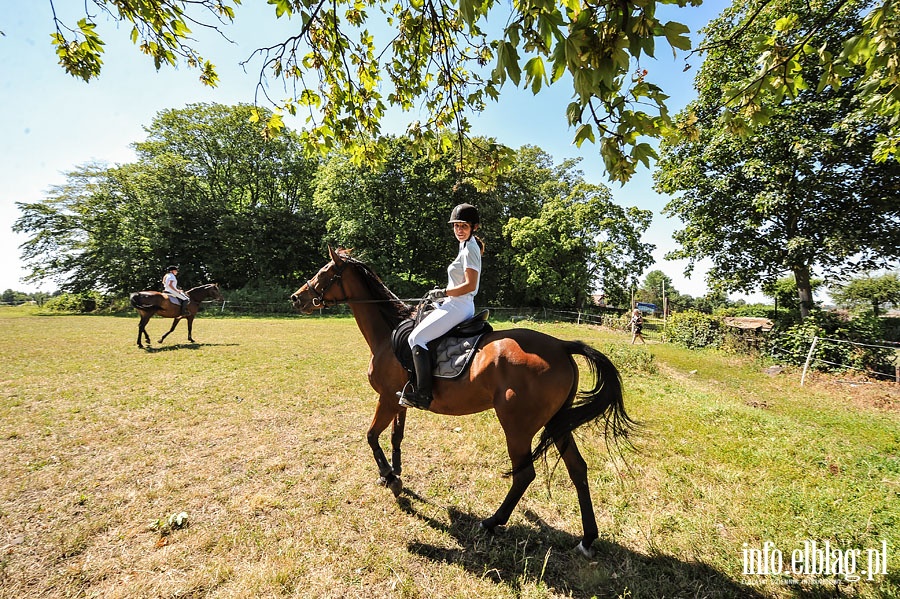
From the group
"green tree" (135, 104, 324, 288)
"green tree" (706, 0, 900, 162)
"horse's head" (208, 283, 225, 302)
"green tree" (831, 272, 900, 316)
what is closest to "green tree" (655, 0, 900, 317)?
"green tree" (706, 0, 900, 162)

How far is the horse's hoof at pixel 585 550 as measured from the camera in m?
2.89

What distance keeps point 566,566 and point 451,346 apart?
2172 millimetres

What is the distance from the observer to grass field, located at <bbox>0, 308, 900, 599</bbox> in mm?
2590

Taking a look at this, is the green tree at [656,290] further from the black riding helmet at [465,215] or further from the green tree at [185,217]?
the black riding helmet at [465,215]

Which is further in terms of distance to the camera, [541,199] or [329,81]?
[541,199]

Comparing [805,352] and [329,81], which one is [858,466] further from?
[805,352]

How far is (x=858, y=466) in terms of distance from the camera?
14.3ft

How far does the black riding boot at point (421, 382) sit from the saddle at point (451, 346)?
77 mm

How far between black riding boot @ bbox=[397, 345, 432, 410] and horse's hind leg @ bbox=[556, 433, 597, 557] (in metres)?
1.37

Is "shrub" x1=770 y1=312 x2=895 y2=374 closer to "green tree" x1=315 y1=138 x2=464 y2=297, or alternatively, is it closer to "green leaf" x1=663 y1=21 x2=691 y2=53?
"green leaf" x1=663 y1=21 x2=691 y2=53

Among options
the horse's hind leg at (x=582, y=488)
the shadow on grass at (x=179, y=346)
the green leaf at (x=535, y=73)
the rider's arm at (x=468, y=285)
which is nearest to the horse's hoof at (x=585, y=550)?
the horse's hind leg at (x=582, y=488)

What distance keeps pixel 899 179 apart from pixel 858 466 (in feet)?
42.6

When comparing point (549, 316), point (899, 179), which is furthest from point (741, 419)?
point (549, 316)

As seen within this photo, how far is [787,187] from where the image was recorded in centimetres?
1202
